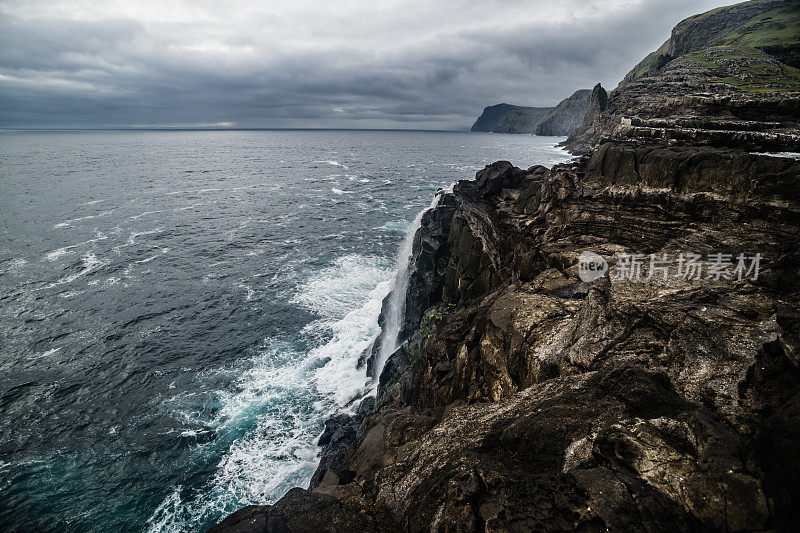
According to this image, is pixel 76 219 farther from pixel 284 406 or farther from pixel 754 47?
pixel 754 47

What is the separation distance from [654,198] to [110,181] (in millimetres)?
142202

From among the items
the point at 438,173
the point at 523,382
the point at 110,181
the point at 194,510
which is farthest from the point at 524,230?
the point at 110,181

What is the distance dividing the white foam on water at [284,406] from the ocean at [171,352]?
12 centimetres

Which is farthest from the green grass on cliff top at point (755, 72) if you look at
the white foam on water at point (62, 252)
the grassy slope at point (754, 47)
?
the white foam on water at point (62, 252)

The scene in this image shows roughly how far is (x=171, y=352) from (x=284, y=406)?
14834 millimetres

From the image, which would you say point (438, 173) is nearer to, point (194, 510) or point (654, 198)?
point (654, 198)

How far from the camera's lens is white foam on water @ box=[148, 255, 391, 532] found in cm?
2217

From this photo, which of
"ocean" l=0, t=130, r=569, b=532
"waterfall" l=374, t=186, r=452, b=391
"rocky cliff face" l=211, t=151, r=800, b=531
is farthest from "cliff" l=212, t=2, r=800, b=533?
"waterfall" l=374, t=186, r=452, b=391

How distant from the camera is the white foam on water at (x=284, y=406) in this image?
2217cm

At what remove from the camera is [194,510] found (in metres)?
21.3

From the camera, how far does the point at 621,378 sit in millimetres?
11359

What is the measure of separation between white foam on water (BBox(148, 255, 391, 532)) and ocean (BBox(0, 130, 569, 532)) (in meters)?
0.12

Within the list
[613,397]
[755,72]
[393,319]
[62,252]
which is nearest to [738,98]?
[613,397]

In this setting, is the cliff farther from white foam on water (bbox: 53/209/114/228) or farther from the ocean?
white foam on water (bbox: 53/209/114/228)
